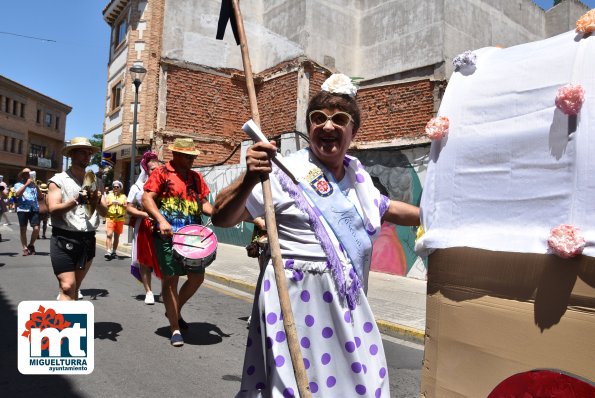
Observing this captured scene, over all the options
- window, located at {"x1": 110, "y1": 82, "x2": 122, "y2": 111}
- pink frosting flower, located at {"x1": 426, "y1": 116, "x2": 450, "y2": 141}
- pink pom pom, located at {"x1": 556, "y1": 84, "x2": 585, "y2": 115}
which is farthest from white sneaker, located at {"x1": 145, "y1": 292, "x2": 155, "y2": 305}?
window, located at {"x1": 110, "y1": 82, "x2": 122, "y2": 111}

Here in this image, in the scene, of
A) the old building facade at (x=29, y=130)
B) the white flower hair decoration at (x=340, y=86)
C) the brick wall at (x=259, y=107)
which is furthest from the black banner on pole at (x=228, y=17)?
the old building facade at (x=29, y=130)

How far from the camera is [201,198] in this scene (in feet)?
16.6

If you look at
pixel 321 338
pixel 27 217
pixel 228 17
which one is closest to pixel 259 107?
pixel 27 217

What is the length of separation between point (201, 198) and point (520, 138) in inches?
145

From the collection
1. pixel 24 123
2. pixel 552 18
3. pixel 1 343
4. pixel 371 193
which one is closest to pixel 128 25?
pixel 552 18

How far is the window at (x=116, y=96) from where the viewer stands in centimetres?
2156

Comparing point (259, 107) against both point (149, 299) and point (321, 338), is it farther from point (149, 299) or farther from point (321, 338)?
point (321, 338)

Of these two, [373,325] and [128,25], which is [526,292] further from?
[128,25]

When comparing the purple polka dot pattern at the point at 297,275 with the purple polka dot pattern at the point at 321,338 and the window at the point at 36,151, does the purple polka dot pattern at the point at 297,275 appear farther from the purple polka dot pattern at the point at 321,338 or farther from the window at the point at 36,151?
the window at the point at 36,151

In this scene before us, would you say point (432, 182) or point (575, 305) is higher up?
point (432, 182)

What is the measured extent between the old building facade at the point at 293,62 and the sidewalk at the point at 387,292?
1208 millimetres

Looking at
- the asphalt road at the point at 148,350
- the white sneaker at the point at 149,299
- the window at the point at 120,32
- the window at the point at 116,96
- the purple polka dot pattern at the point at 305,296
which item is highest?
the window at the point at 120,32

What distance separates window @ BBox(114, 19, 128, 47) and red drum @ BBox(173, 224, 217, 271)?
19.0 metres

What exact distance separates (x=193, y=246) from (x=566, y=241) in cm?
345
